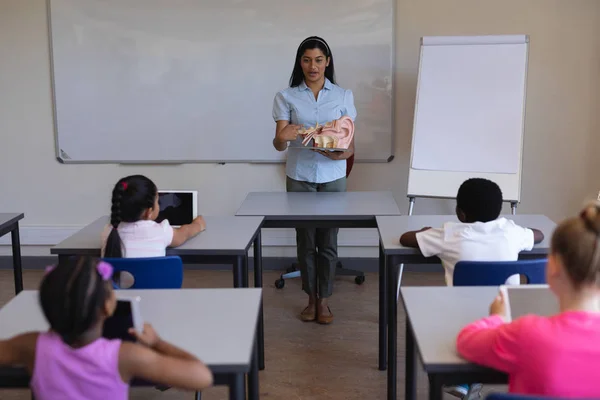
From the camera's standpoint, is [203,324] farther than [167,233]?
No

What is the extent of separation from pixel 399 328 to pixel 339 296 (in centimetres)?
67

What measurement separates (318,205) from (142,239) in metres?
1.17

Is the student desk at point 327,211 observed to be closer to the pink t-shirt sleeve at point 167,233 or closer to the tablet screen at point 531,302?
the pink t-shirt sleeve at point 167,233

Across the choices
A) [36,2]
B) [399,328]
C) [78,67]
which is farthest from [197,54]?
[399,328]

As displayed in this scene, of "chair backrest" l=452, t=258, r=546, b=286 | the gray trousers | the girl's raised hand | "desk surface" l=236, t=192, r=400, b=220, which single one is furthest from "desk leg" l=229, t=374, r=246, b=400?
the gray trousers

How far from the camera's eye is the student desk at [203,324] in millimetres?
1576

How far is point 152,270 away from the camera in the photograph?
2.21 m

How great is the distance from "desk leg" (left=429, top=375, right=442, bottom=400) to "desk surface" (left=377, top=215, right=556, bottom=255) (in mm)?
990

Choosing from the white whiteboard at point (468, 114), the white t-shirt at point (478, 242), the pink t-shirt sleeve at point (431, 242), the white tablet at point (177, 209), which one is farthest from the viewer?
the white whiteboard at point (468, 114)

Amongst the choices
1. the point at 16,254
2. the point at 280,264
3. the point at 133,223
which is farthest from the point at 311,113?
the point at 16,254

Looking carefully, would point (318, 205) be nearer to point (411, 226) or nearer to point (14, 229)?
point (411, 226)

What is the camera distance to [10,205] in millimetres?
4828

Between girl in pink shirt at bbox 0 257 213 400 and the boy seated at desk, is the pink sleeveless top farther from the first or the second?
the boy seated at desk

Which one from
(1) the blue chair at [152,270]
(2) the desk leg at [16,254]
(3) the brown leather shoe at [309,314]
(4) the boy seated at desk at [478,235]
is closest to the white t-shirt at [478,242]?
(4) the boy seated at desk at [478,235]
